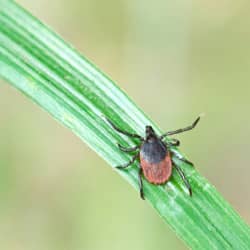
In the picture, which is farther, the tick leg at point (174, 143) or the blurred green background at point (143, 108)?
the blurred green background at point (143, 108)

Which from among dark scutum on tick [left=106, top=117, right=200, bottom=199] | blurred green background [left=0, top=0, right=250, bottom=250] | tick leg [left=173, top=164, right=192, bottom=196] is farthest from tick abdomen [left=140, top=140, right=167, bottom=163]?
blurred green background [left=0, top=0, right=250, bottom=250]

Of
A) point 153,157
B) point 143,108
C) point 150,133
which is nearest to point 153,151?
point 153,157

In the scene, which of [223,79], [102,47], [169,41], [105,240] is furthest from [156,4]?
[105,240]

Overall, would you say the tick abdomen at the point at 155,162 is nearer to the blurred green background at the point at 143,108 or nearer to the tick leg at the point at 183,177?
the tick leg at the point at 183,177

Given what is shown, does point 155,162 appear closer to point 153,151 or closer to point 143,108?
point 153,151

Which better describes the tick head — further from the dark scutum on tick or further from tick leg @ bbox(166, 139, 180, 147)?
tick leg @ bbox(166, 139, 180, 147)

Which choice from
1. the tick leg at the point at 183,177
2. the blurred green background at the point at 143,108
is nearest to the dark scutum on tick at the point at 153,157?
the tick leg at the point at 183,177
